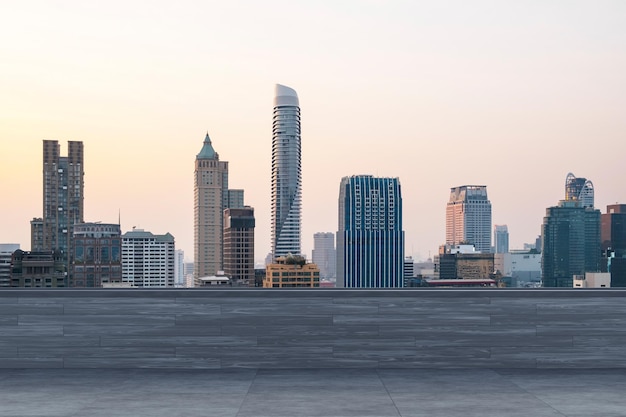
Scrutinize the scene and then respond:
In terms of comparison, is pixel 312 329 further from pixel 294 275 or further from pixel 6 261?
pixel 294 275

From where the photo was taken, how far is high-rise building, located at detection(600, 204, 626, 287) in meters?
134

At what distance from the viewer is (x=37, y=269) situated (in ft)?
527

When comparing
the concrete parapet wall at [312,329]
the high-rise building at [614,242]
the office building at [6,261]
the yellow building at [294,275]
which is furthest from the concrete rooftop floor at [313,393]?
the high-rise building at [614,242]

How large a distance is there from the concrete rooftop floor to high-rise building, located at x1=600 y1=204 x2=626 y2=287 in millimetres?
127737

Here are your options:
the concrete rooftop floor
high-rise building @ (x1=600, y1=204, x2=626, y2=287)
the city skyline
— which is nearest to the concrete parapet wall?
the concrete rooftop floor

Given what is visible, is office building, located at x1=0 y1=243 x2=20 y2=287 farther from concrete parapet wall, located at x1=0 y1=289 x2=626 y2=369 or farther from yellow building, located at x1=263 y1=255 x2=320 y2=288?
concrete parapet wall, located at x1=0 y1=289 x2=626 y2=369
